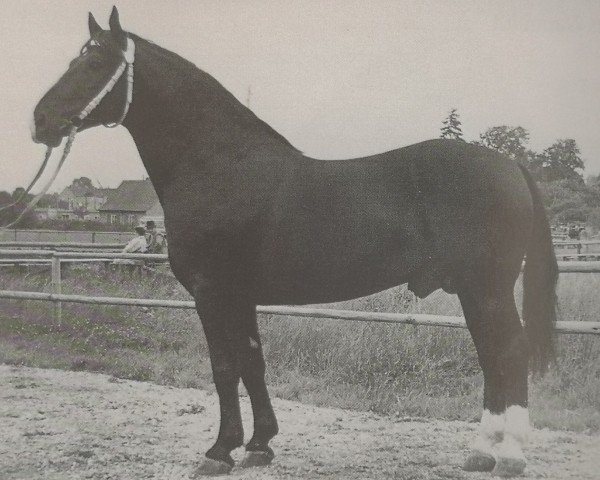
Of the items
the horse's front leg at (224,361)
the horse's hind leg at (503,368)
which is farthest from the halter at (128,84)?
the horse's hind leg at (503,368)

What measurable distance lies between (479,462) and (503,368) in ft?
1.65

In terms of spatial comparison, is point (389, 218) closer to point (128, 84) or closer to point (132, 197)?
point (128, 84)

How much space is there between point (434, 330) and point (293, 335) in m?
1.15

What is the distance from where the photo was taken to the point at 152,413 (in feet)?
14.2

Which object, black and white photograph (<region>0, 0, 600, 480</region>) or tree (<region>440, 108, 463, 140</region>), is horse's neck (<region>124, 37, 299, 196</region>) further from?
tree (<region>440, 108, 463, 140</region>)

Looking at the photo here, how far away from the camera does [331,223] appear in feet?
9.86

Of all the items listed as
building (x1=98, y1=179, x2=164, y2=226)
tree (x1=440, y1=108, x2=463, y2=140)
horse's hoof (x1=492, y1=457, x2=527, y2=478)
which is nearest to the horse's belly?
horse's hoof (x1=492, y1=457, x2=527, y2=478)

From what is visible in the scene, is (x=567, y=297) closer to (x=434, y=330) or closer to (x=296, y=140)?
(x=434, y=330)

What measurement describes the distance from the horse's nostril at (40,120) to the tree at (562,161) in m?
2.61

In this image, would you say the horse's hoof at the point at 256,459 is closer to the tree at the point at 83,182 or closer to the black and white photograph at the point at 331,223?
the black and white photograph at the point at 331,223

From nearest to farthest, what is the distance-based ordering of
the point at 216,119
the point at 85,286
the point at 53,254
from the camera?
1. the point at 216,119
2. the point at 53,254
3. the point at 85,286

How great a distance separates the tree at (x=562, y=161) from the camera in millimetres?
3174

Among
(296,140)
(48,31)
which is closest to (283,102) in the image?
(296,140)

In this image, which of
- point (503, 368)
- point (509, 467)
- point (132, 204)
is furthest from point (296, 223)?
point (132, 204)
